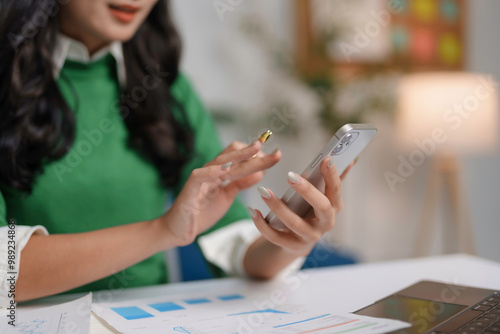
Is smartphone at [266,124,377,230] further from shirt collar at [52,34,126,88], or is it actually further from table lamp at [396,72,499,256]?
table lamp at [396,72,499,256]

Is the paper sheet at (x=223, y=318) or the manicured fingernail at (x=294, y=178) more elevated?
the manicured fingernail at (x=294, y=178)

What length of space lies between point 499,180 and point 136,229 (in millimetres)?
2754

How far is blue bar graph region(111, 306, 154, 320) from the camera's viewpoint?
0.68 metres

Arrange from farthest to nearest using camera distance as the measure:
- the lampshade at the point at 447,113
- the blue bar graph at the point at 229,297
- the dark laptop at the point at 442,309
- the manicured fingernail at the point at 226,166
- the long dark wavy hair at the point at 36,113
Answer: the lampshade at the point at 447,113
the long dark wavy hair at the point at 36,113
the blue bar graph at the point at 229,297
the manicured fingernail at the point at 226,166
the dark laptop at the point at 442,309

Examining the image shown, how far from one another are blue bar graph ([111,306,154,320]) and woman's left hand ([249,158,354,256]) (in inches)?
7.7

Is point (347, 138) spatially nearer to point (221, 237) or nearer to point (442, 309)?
point (442, 309)

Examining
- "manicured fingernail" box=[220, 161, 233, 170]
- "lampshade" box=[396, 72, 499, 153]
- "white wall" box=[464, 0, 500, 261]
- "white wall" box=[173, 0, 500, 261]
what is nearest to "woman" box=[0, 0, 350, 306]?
"manicured fingernail" box=[220, 161, 233, 170]

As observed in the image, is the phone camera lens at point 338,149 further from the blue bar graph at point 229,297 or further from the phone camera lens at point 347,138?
the blue bar graph at point 229,297

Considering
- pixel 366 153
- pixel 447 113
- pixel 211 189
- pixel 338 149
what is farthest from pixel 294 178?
pixel 366 153

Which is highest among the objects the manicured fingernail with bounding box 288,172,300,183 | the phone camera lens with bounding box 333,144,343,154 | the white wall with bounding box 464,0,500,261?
the phone camera lens with bounding box 333,144,343,154

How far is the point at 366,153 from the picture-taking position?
2.83m

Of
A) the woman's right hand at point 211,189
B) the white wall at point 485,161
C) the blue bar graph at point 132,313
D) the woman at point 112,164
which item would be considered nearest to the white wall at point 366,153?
the white wall at point 485,161

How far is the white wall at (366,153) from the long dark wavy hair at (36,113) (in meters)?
1.29

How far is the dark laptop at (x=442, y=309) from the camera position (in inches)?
23.2
